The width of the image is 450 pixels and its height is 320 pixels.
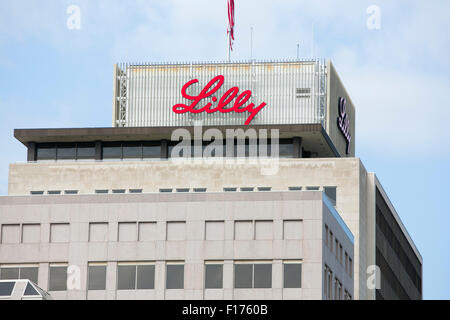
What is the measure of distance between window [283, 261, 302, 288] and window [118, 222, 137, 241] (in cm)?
1131

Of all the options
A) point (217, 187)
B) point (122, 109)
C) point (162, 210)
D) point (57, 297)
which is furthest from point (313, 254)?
point (122, 109)

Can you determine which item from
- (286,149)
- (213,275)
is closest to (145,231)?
(213,275)

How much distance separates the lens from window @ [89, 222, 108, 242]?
9031 centimetres

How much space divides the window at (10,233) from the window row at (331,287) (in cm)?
2262

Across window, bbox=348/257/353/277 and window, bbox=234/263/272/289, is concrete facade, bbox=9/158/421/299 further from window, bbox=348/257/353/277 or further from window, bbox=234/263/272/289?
window, bbox=234/263/272/289

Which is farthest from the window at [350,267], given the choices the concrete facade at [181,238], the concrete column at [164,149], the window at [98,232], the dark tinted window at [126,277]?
the concrete column at [164,149]

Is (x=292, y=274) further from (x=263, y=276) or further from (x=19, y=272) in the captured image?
(x=19, y=272)

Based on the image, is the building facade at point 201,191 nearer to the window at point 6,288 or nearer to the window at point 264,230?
the window at point 264,230

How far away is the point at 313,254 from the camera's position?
8731 centimetres

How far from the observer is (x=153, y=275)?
88562mm

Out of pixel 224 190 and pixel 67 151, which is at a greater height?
pixel 67 151

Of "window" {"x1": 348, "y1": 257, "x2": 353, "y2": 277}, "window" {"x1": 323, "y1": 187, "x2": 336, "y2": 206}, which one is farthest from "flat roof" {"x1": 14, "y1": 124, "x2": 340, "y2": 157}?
"window" {"x1": 348, "y1": 257, "x2": 353, "y2": 277}

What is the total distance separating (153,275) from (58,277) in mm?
6874

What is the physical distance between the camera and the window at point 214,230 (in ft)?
292
